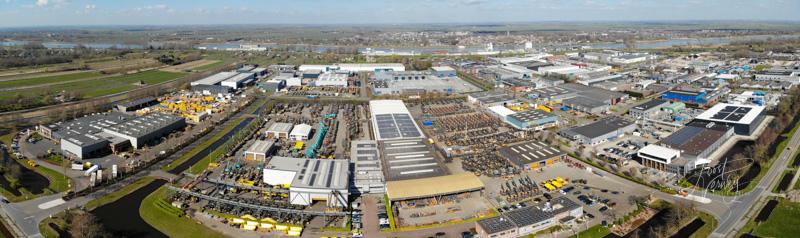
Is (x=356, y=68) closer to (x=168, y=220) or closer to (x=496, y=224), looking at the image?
(x=168, y=220)

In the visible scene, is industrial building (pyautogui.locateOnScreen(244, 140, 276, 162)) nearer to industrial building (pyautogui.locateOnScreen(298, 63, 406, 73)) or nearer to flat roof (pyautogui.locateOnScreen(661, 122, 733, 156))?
flat roof (pyautogui.locateOnScreen(661, 122, 733, 156))

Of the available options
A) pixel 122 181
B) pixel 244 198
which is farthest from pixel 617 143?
pixel 122 181

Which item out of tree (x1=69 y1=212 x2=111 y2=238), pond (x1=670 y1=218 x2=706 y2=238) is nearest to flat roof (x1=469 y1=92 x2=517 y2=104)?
pond (x1=670 y1=218 x2=706 y2=238)

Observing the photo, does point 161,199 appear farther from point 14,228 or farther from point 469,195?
point 469,195

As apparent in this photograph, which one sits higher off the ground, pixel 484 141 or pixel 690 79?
pixel 690 79

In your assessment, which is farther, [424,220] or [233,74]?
[233,74]

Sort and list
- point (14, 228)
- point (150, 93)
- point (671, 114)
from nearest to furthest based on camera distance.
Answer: point (14, 228) → point (671, 114) → point (150, 93)
